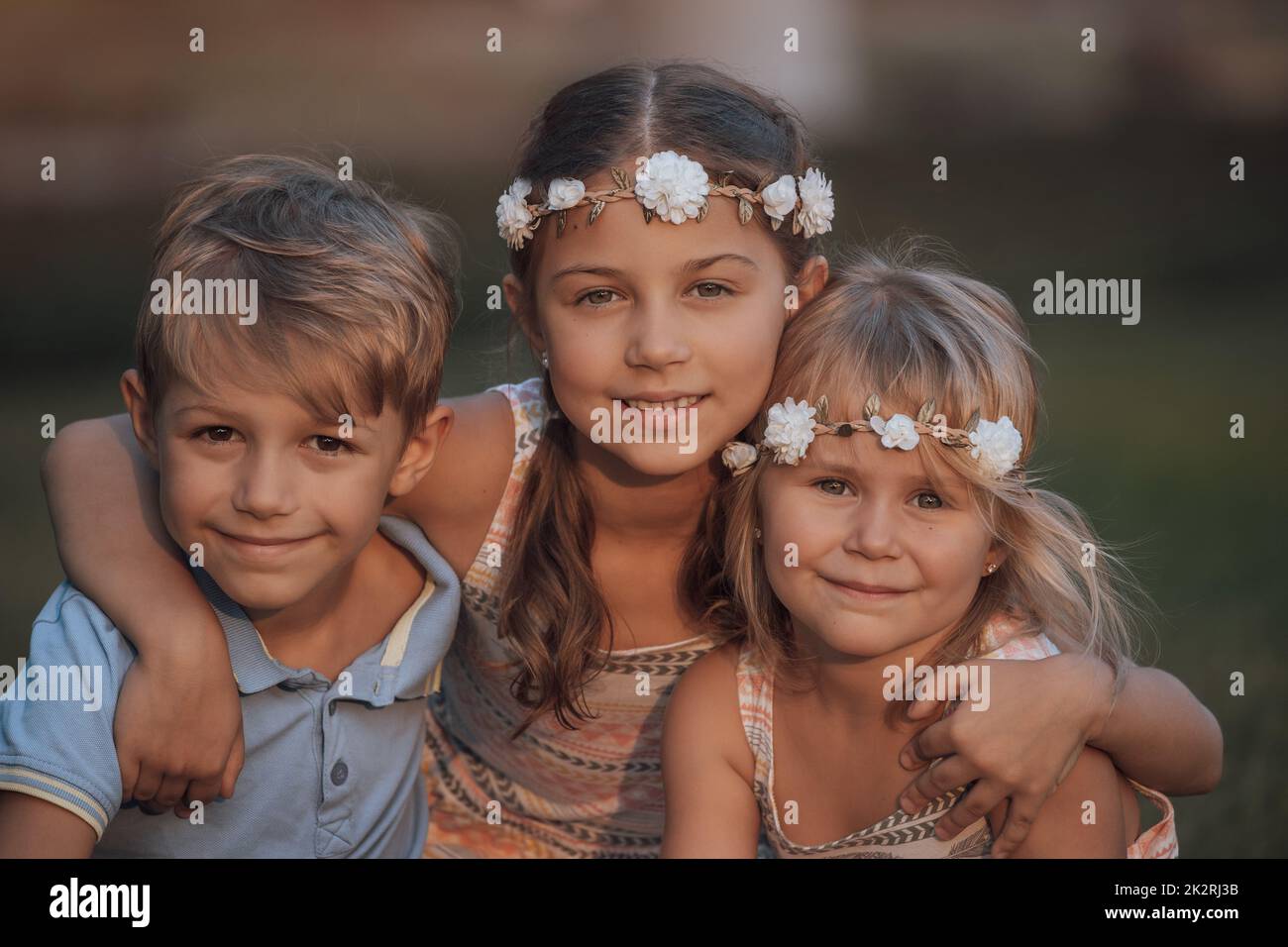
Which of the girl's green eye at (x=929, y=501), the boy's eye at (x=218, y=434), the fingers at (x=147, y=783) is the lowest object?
the fingers at (x=147, y=783)

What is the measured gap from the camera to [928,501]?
2.97 meters

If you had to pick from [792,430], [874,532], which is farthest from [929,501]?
[792,430]

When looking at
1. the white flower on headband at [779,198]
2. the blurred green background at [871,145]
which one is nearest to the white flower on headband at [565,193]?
the white flower on headband at [779,198]

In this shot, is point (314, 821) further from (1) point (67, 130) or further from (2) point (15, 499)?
(1) point (67, 130)

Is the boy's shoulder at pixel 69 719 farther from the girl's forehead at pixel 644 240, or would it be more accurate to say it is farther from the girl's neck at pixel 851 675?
the girl's neck at pixel 851 675

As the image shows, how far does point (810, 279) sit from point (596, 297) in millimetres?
554

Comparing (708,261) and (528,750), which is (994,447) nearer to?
(708,261)

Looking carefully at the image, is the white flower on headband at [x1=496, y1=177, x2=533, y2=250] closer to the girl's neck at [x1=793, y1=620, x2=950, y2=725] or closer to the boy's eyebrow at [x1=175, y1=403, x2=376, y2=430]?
the boy's eyebrow at [x1=175, y1=403, x2=376, y2=430]

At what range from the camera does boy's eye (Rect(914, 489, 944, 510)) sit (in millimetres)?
2967

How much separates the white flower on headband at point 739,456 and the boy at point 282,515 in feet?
2.13

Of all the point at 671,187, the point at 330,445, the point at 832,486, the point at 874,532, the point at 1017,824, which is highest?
the point at 671,187

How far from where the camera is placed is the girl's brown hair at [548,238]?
3.17 metres

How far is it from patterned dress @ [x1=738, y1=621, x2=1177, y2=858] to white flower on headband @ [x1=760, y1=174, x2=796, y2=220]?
1.01 metres

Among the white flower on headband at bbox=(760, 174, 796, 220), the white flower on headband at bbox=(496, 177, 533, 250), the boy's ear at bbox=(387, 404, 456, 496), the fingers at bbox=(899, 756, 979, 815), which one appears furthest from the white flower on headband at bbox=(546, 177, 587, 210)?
the fingers at bbox=(899, 756, 979, 815)
